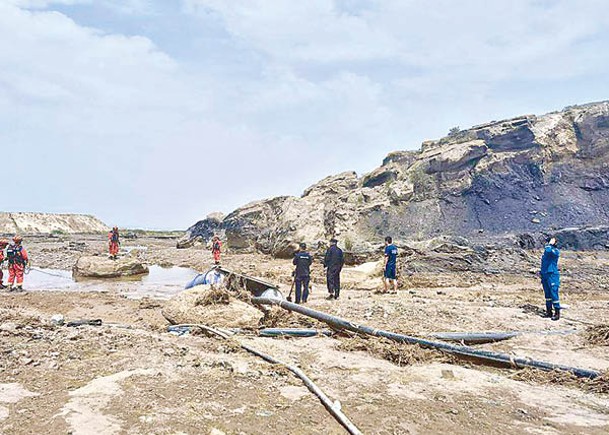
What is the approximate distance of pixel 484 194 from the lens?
30.5 metres

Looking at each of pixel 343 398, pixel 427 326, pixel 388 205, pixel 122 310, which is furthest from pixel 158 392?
pixel 388 205

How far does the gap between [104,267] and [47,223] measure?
64.4 metres

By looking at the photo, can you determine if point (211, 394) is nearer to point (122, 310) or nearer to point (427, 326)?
point (427, 326)

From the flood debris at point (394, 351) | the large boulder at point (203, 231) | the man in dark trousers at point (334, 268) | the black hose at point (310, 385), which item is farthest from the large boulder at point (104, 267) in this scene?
the large boulder at point (203, 231)

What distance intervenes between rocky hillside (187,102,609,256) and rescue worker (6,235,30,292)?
14.8m

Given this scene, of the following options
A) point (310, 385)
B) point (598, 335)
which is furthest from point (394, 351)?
point (598, 335)

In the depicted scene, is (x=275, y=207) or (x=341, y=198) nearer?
(x=341, y=198)

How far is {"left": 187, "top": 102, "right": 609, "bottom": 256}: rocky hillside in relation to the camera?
27.8 meters

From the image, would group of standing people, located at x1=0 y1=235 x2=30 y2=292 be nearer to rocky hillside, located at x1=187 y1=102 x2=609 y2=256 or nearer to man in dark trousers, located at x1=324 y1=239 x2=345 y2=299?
man in dark trousers, located at x1=324 y1=239 x2=345 y2=299

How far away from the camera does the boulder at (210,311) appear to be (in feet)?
28.4

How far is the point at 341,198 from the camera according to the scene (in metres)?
32.5

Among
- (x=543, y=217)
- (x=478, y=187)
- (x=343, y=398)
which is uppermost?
(x=478, y=187)

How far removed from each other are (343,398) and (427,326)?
455 centimetres

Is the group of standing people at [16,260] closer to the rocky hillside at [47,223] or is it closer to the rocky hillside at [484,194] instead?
the rocky hillside at [484,194]
